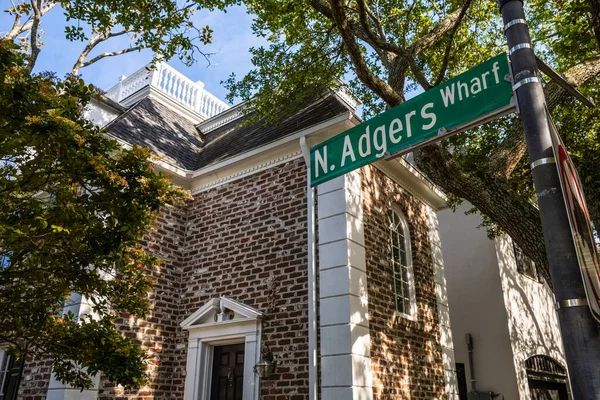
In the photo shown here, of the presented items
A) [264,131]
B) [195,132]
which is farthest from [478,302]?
[195,132]

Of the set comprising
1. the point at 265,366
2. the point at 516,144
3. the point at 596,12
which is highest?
the point at 596,12

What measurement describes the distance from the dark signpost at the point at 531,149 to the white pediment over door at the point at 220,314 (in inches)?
179

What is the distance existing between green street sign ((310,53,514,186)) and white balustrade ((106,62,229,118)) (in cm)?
1010

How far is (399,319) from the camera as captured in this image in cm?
857

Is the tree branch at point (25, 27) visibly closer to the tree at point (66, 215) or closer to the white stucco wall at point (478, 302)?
the tree at point (66, 215)

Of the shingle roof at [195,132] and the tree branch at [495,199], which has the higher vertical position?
the shingle roof at [195,132]

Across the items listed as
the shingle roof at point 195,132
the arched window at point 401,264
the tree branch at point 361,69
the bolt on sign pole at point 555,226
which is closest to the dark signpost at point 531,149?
the bolt on sign pole at point 555,226

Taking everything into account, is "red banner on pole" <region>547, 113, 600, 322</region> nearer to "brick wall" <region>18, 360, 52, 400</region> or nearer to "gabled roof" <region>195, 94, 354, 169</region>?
"gabled roof" <region>195, 94, 354, 169</region>

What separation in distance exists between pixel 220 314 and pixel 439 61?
7.01 m

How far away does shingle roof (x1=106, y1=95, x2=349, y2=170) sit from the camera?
9516 millimetres

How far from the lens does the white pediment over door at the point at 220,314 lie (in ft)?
26.5

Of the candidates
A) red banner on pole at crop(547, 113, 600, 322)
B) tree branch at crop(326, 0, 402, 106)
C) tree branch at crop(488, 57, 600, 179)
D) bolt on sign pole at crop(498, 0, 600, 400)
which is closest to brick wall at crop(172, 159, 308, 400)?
tree branch at crop(326, 0, 402, 106)

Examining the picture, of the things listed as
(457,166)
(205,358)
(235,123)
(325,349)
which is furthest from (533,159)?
(235,123)

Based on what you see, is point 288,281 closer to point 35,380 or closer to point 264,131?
point 264,131
